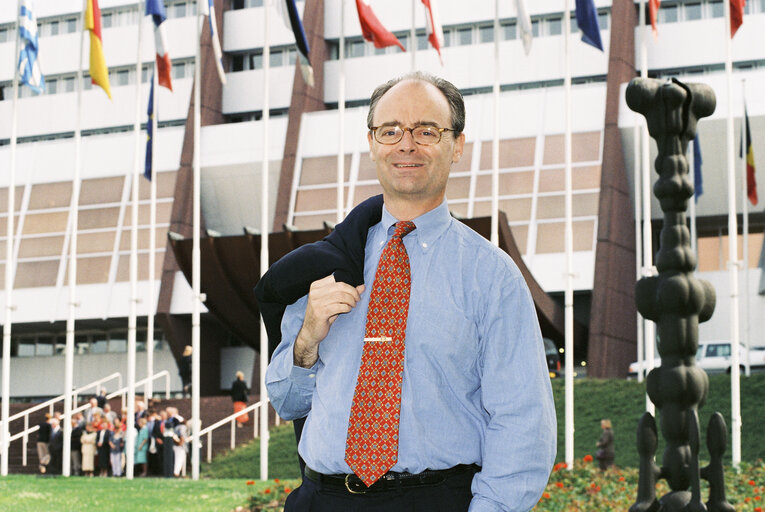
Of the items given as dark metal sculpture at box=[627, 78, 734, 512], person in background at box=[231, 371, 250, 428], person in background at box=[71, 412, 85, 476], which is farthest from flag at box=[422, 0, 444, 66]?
dark metal sculpture at box=[627, 78, 734, 512]

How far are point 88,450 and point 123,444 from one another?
0.89m

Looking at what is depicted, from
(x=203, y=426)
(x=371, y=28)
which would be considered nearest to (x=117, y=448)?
(x=203, y=426)

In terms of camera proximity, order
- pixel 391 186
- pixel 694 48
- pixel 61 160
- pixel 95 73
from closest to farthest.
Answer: pixel 391 186 → pixel 95 73 → pixel 694 48 → pixel 61 160

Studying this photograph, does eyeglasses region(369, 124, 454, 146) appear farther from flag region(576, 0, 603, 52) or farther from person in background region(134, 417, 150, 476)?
person in background region(134, 417, 150, 476)

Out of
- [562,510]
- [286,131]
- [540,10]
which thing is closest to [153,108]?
[562,510]

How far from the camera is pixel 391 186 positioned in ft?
11.2

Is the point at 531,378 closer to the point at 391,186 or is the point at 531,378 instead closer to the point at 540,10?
the point at 391,186

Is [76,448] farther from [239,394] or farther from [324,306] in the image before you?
[324,306]

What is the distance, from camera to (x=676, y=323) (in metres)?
6.96

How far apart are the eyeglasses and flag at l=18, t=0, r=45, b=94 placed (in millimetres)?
19152

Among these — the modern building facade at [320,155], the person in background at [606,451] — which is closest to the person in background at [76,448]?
the modern building facade at [320,155]

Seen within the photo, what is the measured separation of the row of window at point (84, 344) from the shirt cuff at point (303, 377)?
40.8 metres

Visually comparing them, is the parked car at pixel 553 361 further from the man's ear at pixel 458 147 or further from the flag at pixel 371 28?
the man's ear at pixel 458 147

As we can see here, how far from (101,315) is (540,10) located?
19.1 meters
